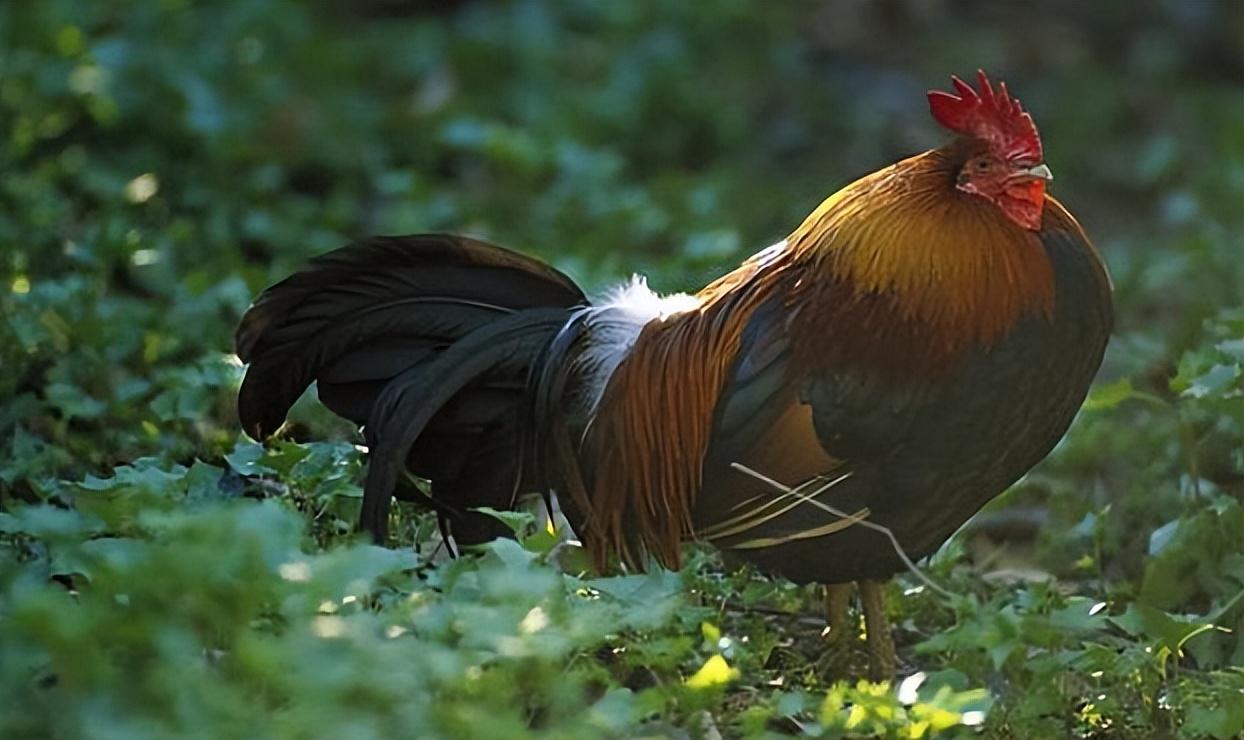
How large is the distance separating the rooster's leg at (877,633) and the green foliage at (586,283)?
12 cm

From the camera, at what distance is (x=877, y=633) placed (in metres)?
4.23

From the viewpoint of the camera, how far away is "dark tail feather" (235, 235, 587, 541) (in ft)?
13.7

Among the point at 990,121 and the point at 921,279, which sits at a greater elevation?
the point at 990,121

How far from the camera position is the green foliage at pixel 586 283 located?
305cm

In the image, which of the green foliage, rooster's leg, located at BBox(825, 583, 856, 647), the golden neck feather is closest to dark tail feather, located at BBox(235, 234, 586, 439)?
the green foliage

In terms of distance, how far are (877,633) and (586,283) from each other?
92.7 inches

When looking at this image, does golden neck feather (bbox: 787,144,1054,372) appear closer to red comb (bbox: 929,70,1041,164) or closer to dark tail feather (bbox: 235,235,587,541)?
red comb (bbox: 929,70,1041,164)

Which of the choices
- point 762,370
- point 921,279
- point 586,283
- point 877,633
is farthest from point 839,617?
point 586,283

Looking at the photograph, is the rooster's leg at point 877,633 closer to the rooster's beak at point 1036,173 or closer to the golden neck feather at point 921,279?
the golden neck feather at point 921,279

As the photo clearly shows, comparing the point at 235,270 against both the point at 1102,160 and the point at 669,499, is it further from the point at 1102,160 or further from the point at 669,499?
the point at 1102,160

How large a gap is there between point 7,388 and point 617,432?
184 cm

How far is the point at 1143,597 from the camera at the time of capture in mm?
4574

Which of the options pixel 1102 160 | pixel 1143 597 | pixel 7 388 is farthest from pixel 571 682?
pixel 1102 160

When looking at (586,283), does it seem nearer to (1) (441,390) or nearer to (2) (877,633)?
(1) (441,390)
